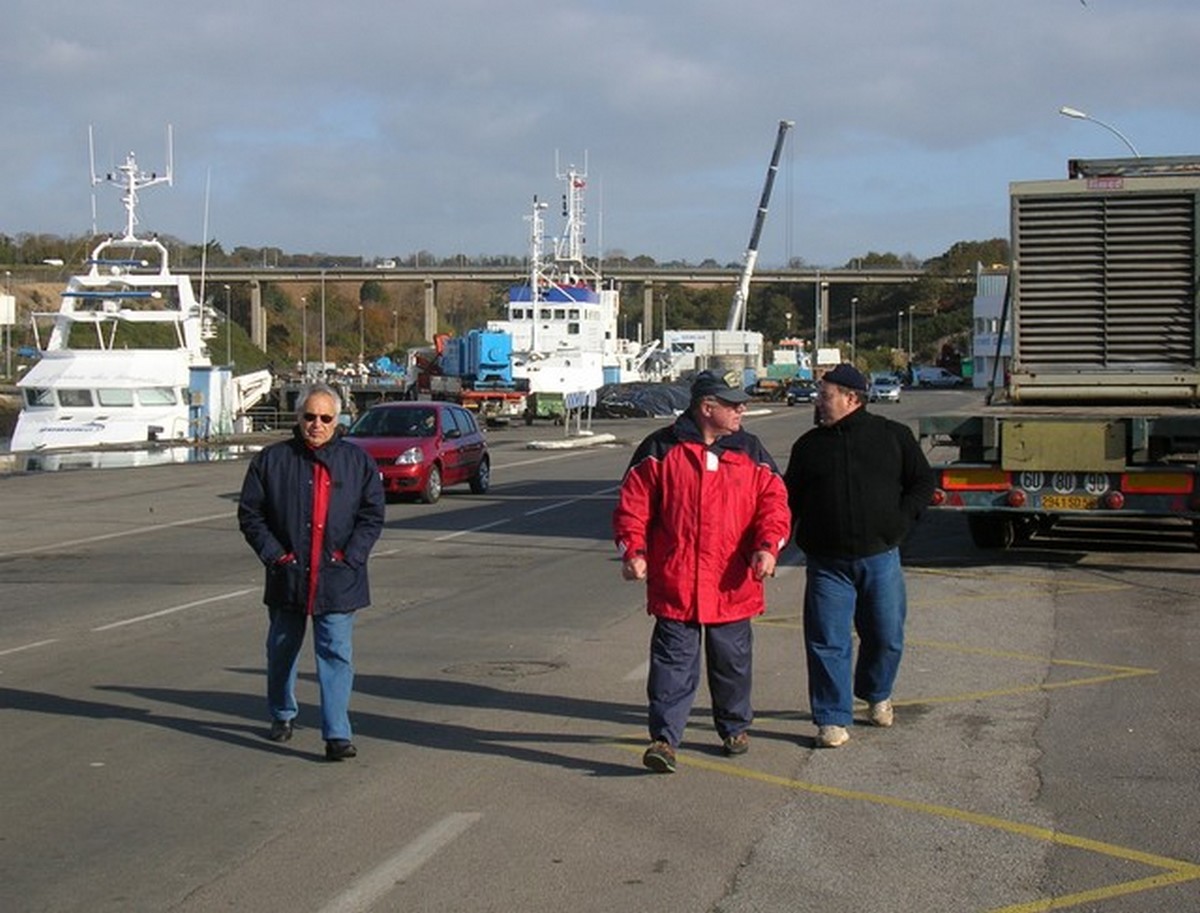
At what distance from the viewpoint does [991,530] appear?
56.7 feet

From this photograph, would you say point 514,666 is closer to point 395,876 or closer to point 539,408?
point 395,876

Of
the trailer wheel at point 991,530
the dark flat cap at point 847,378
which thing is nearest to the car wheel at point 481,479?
the trailer wheel at point 991,530

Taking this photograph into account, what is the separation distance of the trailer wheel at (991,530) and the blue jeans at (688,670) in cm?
956

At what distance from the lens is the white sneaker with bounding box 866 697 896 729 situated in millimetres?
8742

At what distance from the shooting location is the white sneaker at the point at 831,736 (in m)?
8.26

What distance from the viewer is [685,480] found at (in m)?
7.70

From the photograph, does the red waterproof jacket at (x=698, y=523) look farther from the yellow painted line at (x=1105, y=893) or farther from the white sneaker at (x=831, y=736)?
the yellow painted line at (x=1105, y=893)

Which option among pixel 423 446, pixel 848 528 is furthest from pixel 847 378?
pixel 423 446

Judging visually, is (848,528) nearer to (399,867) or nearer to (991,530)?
(399,867)

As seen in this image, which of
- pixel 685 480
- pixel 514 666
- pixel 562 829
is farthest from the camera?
pixel 514 666

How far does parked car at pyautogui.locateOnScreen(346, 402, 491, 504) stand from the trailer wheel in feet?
31.4

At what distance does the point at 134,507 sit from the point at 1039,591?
15176 millimetres

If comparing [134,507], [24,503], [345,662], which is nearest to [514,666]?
[345,662]

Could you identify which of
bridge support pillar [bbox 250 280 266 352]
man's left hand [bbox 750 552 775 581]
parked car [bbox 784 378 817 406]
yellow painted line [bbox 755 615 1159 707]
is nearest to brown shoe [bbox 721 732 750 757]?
man's left hand [bbox 750 552 775 581]
